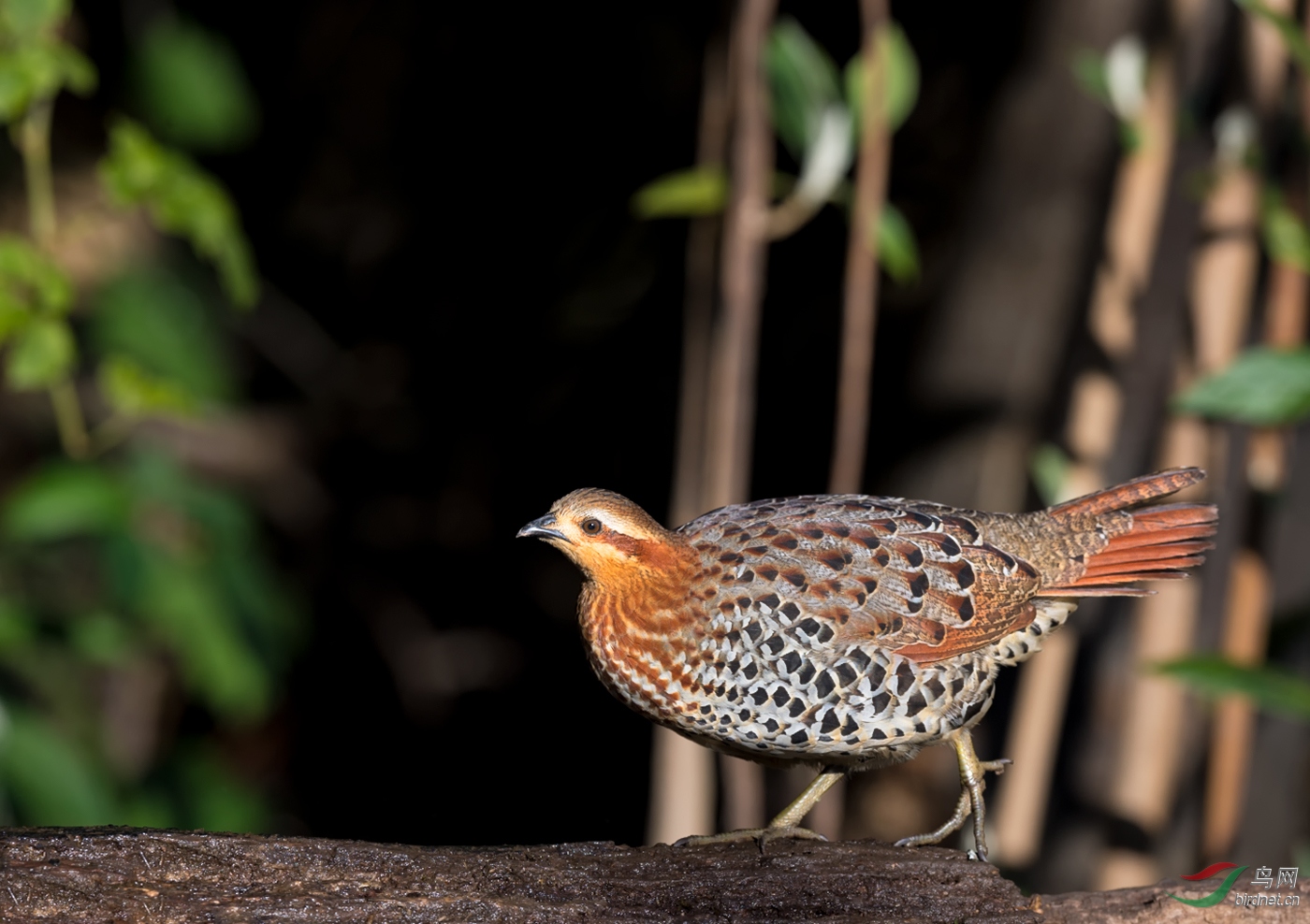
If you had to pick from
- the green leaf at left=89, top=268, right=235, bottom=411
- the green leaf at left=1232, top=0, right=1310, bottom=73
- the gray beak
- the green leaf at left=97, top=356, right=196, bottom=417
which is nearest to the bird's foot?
the gray beak

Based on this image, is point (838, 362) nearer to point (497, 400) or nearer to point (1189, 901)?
point (497, 400)

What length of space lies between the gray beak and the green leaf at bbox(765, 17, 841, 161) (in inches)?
51.6

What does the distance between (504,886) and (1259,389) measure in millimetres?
1911

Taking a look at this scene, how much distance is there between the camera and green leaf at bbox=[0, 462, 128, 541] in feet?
12.9

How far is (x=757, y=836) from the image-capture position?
3.04m

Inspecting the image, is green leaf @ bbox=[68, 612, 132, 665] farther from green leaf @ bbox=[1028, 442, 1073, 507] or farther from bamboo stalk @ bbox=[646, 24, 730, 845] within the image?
green leaf @ bbox=[1028, 442, 1073, 507]

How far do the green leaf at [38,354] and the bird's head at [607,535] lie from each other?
1330mm

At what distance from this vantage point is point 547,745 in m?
7.23

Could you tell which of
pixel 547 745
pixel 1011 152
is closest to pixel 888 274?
pixel 1011 152

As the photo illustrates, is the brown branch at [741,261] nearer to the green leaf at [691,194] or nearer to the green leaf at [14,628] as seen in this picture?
the green leaf at [691,194]

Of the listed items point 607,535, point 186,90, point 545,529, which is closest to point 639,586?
point 607,535

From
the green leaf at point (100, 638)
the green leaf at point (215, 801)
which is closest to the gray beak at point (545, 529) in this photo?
the green leaf at point (100, 638)

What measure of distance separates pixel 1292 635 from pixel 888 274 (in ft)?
8.77

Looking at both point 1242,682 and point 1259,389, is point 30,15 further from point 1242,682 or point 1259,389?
point 1242,682
